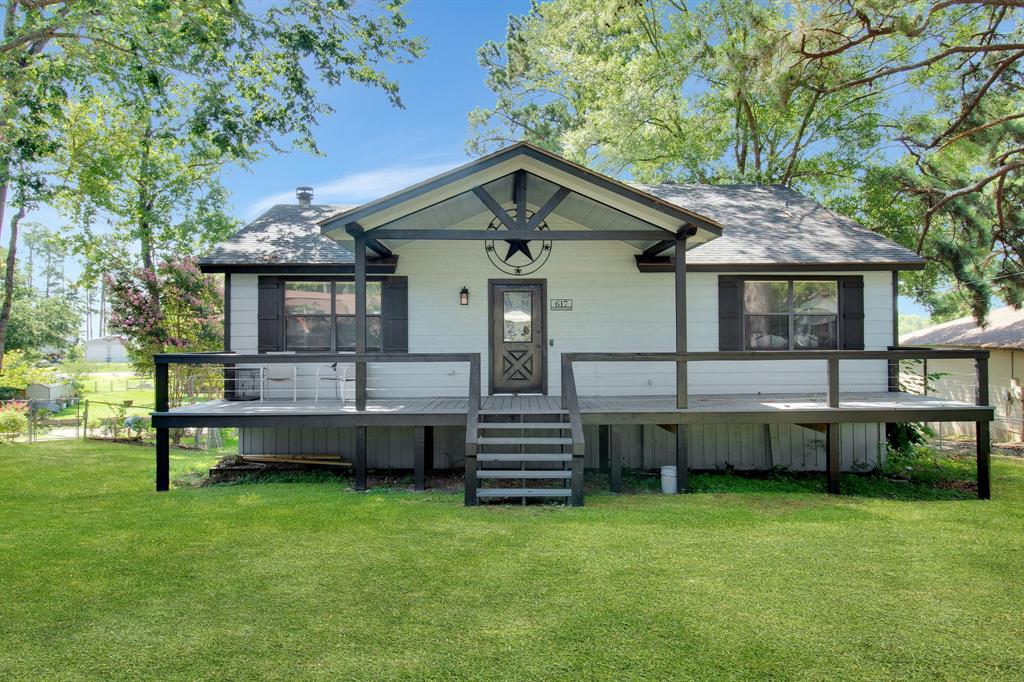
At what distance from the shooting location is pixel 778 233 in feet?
33.0

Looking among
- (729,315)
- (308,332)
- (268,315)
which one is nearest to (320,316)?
(308,332)

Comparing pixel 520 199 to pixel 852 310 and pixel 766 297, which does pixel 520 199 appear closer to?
pixel 766 297

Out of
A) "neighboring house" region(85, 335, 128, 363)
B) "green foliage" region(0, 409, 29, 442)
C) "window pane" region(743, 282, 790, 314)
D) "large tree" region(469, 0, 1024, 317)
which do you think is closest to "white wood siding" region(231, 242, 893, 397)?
"window pane" region(743, 282, 790, 314)

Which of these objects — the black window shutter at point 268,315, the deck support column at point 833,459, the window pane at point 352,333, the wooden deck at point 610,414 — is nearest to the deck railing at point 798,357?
the wooden deck at point 610,414

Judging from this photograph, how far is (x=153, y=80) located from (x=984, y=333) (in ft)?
73.1

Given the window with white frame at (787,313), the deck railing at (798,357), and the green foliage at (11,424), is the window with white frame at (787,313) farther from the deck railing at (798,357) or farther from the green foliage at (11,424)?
the green foliage at (11,424)

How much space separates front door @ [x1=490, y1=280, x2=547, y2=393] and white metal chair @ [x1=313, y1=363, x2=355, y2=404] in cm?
225

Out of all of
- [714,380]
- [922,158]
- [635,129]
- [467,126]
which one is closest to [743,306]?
[714,380]

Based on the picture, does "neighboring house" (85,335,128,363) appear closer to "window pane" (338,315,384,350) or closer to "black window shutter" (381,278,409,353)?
"window pane" (338,315,384,350)

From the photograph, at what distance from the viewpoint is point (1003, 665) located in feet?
10.1

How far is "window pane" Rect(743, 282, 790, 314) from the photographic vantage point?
370 inches

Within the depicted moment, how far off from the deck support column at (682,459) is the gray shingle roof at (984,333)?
12988 mm

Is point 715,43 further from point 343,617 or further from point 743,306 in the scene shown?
point 343,617

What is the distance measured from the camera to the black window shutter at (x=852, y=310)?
9.33 metres
